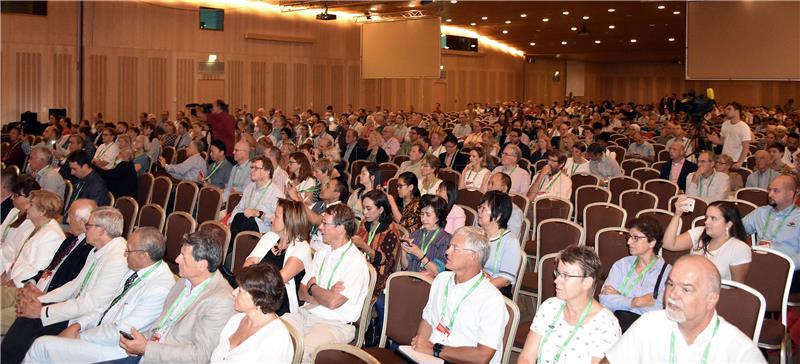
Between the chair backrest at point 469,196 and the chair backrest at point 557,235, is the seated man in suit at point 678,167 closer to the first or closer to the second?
the chair backrest at point 469,196

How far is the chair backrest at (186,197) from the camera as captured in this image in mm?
8273

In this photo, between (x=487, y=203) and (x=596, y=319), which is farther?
(x=487, y=203)

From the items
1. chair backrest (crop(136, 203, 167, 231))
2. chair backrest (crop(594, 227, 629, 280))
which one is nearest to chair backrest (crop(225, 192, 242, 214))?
chair backrest (crop(136, 203, 167, 231))

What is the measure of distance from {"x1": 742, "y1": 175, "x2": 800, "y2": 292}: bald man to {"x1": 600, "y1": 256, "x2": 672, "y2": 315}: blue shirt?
1.82 meters

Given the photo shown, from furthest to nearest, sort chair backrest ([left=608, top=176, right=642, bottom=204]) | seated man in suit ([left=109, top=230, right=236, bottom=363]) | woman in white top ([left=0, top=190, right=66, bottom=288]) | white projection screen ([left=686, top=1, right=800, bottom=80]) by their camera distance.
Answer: white projection screen ([left=686, top=1, right=800, bottom=80]) → chair backrest ([left=608, top=176, right=642, bottom=204]) → woman in white top ([left=0, top=190, right=66, bottom=288]) → seated man in suit ([left=109, top=230, right=236, bottom=363])

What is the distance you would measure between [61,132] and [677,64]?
36.3 m

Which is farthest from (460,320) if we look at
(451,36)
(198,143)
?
(451,36)

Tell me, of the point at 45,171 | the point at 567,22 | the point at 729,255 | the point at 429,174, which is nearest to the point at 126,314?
the point at 729,255

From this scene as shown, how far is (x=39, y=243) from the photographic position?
577 centimetres

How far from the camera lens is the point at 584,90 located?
4550cm

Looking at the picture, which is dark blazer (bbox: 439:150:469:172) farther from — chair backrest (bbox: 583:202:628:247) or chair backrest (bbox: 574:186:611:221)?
chair backrest (bbox: 583:202:628:247)

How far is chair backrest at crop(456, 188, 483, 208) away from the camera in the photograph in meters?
8.22

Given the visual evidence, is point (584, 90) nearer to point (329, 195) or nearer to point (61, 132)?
point (61, 132)

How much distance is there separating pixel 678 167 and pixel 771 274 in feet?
16.1
